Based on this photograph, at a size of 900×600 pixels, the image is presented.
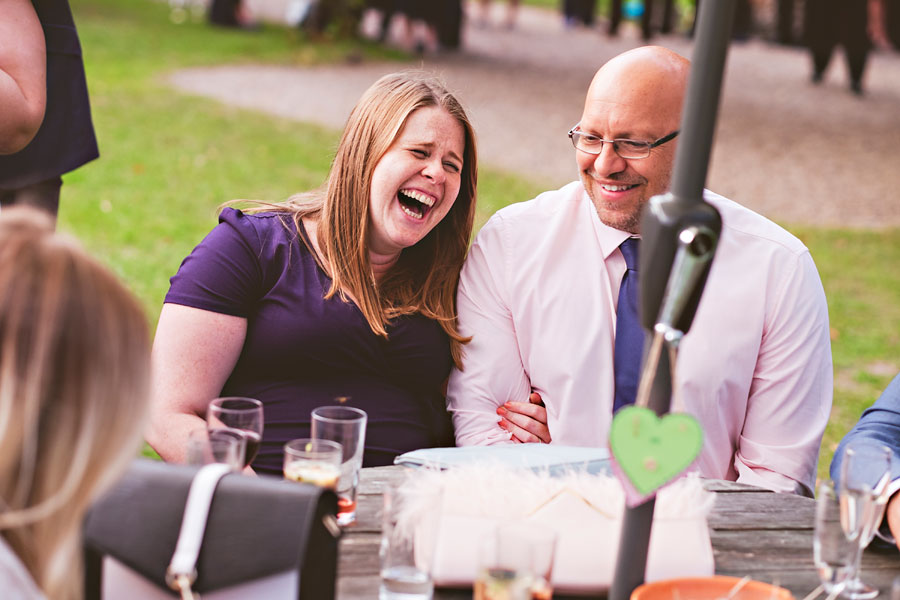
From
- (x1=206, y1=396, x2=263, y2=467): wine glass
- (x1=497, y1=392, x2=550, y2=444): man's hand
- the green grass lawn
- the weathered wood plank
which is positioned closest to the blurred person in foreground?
the weathered wood plank

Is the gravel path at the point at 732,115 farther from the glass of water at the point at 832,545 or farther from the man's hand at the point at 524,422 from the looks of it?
the glass of water at the point at 832,545

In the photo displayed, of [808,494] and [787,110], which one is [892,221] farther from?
[808,494]

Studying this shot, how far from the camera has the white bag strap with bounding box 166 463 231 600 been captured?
162 centimetres

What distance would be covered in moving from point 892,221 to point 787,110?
4836mm

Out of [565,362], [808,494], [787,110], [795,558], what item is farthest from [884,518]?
[787,110]

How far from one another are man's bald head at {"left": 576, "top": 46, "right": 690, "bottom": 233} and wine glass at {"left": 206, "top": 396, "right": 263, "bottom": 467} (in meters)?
1.40

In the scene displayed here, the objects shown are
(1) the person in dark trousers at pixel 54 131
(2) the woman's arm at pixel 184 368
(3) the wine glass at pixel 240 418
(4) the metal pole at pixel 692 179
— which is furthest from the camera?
(1) the person in dark trousers at pixel 54 131

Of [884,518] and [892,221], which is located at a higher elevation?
[884,518]

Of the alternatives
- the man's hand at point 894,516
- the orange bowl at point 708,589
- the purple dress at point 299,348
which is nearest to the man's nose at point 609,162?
the purple dress at point 299,348

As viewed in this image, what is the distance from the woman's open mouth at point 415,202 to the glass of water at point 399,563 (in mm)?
1342

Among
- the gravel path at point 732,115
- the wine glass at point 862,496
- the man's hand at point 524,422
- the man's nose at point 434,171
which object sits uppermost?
the man's nose at point 434,171

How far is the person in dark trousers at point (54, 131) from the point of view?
3.27 meters

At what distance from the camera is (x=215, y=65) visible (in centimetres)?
1495

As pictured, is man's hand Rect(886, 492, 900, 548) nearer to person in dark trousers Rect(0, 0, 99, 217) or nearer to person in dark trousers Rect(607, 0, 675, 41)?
person in dark trousers Rect(0, 0, 99, 217)
